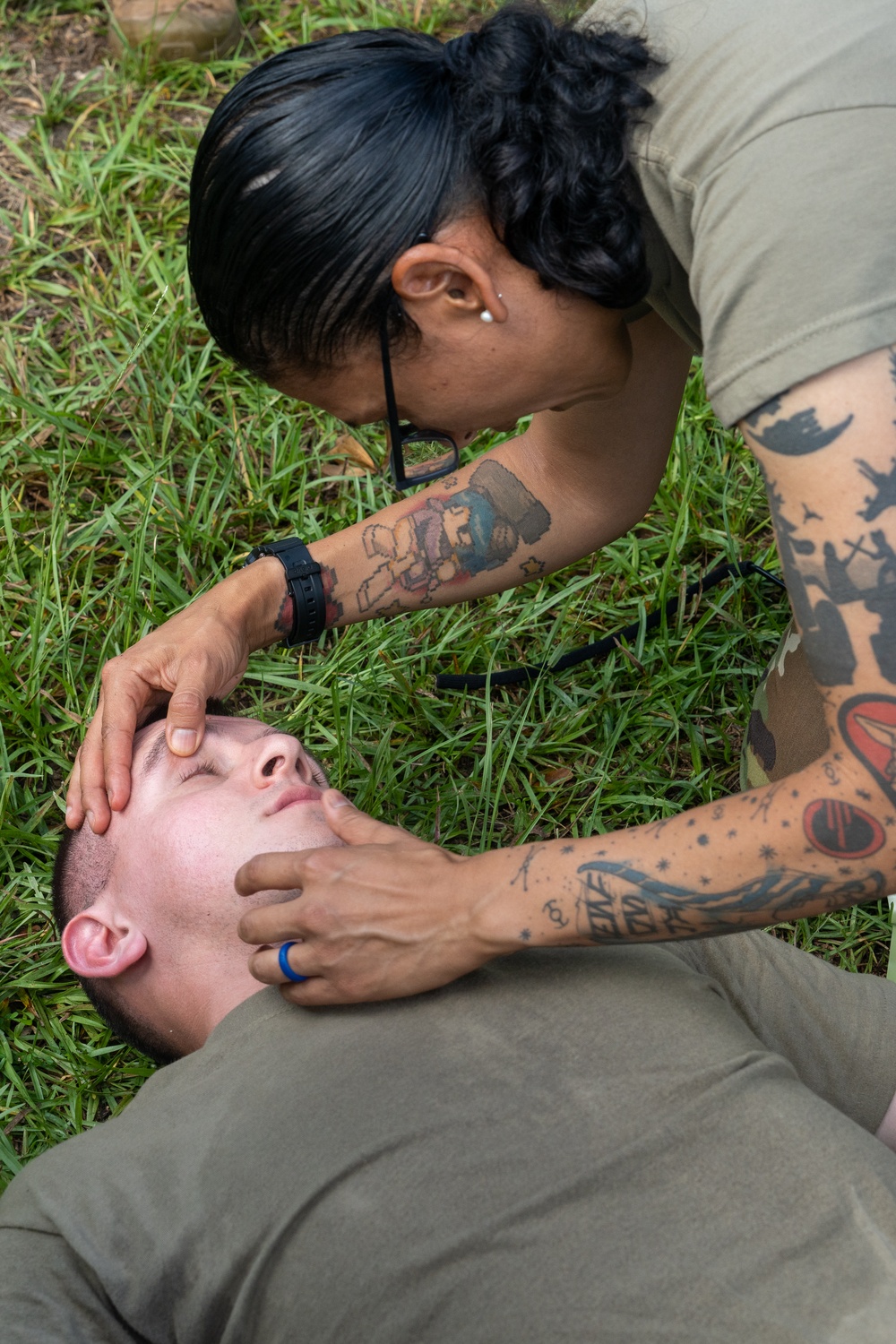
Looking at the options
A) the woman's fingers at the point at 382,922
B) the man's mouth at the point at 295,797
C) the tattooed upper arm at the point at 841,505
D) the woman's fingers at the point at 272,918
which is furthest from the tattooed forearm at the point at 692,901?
the man's mouth at the point at 295,797

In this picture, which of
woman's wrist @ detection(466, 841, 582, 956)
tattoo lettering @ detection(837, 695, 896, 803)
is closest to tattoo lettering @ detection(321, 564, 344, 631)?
woman's wrist @ detection(466, 841, 582, 956)

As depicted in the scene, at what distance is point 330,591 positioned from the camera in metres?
2.75

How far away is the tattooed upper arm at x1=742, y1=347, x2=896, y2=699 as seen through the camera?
61.3 inches

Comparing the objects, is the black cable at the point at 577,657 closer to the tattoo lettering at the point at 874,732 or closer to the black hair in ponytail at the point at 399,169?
the black hair in ponytail at the point at 399,169

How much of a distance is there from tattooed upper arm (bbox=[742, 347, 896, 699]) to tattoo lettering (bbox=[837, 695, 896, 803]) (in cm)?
2

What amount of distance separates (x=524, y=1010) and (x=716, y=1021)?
1.13 ft

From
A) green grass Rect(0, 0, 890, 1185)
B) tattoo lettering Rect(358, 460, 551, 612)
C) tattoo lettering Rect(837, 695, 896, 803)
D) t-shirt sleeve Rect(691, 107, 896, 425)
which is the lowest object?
green grass Rect(0, 0, 890, 1185)

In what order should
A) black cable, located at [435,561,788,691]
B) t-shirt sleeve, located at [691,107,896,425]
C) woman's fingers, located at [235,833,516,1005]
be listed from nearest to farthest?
t-shirt sleeve, located at [691,107,896,425], woman's fingers, located at [235,833,516,1005], black cable, located at [435,561,788,691]

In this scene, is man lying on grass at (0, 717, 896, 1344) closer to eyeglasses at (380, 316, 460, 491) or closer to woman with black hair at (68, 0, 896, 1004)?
woman with black hair at (68, 0, 896, 1004)

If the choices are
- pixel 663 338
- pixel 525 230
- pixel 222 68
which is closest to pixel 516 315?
pixel 525 230

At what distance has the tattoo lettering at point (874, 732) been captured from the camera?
1624 mm

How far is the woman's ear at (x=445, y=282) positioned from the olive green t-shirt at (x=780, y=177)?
0.31 metres

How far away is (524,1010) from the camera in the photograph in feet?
6.64

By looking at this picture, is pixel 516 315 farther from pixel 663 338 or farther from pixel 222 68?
pixel 222 68
